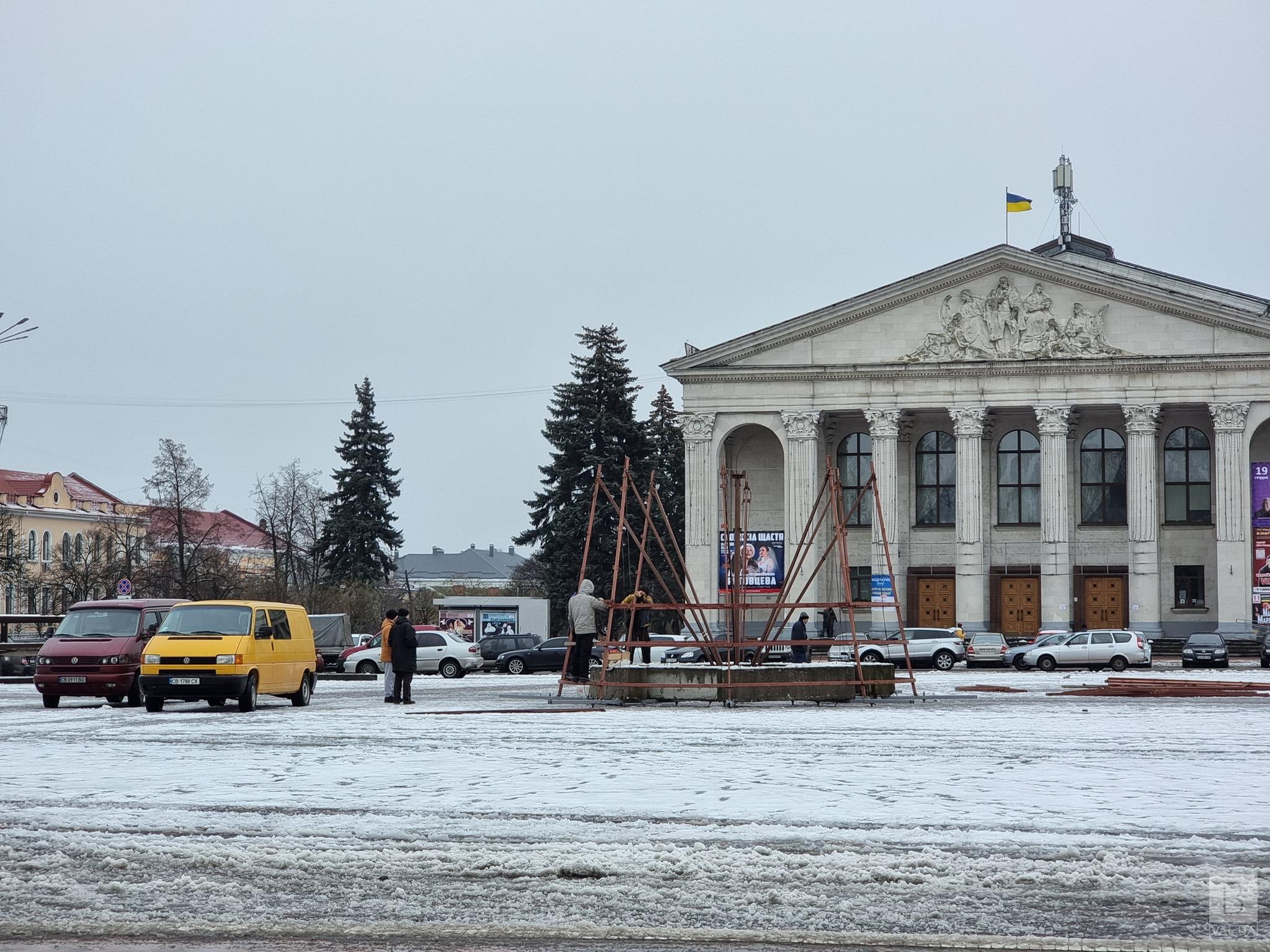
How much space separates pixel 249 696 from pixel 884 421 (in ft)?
144

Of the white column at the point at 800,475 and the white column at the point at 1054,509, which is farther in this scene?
the white column at the point at 800,475

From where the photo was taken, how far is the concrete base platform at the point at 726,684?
2453cm

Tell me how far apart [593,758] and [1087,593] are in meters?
53.5

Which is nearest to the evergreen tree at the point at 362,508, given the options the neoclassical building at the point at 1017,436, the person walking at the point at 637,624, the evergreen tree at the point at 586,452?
the evergreen tree at the point at 586,452

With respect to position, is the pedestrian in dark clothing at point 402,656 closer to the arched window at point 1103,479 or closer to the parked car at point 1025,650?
the parked car at point 1025,650

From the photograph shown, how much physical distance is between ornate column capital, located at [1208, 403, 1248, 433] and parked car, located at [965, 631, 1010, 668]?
49.7 ft

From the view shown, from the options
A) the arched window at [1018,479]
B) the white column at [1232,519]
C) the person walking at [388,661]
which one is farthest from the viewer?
the arched window at [1018,479]

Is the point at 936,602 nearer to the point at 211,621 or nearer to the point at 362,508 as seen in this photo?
the point at 362,508

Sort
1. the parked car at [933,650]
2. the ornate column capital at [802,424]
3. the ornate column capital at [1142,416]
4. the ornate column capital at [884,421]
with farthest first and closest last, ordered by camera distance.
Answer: the ornate column capital at [802,424] → the ornate column capital at [884,421] → the ornate column capital at [1142,416] → the parked car at [933,650]

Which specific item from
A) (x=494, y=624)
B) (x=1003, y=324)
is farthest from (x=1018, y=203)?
(x=494, y=624)

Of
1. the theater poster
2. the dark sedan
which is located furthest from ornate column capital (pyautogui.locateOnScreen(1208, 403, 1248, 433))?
the dark sedan

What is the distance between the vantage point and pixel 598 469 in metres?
29.4

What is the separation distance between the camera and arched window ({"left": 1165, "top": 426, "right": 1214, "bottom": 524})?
64125mm

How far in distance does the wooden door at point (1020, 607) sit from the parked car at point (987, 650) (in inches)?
516
